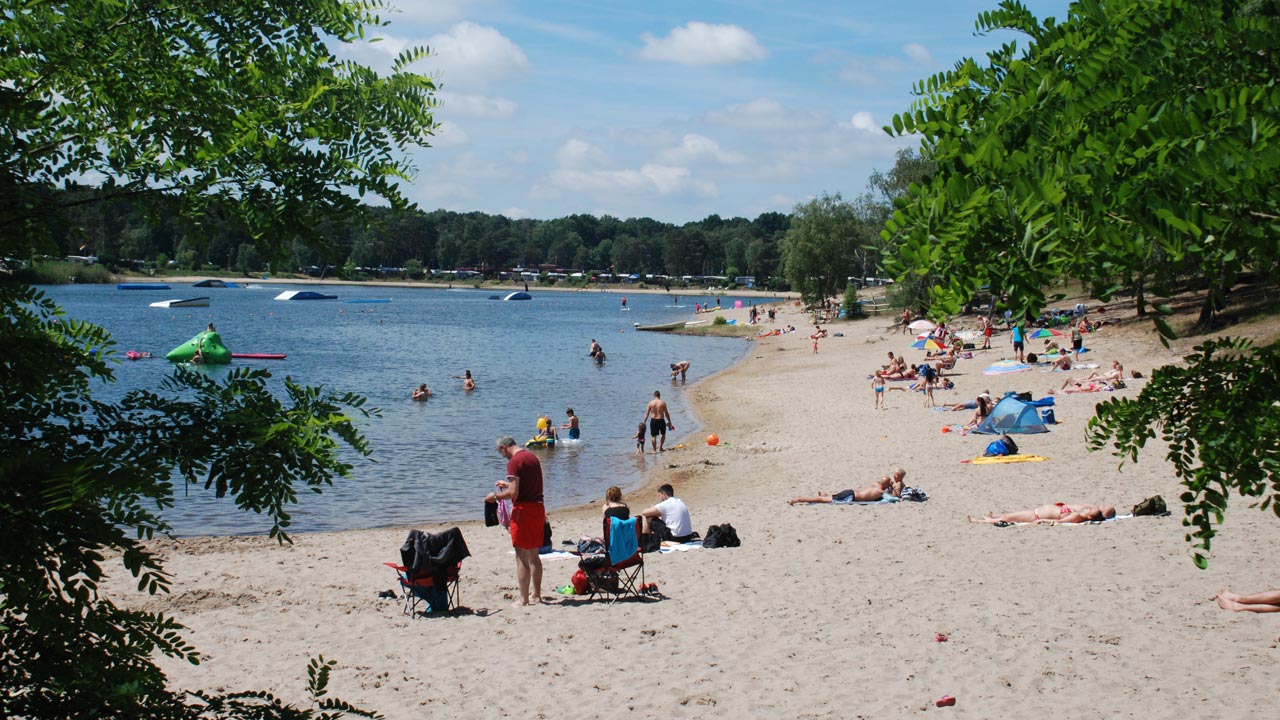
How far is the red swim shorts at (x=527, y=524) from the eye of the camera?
36.6ft

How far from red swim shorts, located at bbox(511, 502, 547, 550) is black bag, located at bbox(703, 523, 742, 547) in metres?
3.53

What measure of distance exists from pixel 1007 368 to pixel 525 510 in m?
24.8

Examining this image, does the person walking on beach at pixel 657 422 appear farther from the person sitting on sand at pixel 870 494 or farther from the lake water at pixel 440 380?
the person sitting on sand at pixel 870 494

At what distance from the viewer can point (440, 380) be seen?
142 ft

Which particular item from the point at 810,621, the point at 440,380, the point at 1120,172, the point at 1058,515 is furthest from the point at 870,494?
the point at 440,380

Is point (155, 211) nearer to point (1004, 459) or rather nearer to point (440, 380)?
point (1004, 459)

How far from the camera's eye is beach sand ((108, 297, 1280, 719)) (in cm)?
841

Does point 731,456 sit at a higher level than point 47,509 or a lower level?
lower

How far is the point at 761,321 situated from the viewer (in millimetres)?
79062

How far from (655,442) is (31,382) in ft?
75.9

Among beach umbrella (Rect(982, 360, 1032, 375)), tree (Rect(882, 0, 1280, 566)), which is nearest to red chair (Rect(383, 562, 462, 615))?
tree (Rect(882, 0, 1280, 566))

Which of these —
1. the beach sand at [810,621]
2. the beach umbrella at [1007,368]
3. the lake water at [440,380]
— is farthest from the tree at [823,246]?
the beach sand at [810,621]

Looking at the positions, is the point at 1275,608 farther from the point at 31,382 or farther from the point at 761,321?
A: the point at 761,321

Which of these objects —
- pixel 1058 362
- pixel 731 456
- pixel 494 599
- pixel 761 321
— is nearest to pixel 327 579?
pixel 494 599
